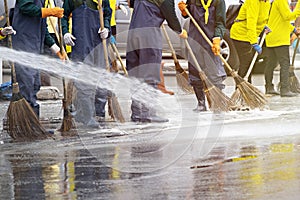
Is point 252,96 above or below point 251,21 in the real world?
below

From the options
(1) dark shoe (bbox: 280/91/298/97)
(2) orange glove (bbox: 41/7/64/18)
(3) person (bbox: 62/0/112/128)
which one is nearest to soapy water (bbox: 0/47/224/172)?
(3) person (bbox: 62/0/112/128)

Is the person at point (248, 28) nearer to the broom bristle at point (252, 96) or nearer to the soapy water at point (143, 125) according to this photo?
the broom bristle at point (252, 96)

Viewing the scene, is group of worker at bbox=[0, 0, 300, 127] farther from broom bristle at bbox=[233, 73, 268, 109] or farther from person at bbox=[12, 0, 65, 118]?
broom bristle at bbox=[233, 73, 268, 109]

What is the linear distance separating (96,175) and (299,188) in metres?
1.41

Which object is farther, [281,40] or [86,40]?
[281,40]

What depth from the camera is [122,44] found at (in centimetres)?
1320

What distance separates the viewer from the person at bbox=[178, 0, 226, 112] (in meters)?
9.68

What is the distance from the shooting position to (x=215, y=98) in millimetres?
9477

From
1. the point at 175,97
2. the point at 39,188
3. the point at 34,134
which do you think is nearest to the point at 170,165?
the point at 39,188

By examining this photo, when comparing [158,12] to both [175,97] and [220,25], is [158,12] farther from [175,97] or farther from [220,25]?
[175,97]

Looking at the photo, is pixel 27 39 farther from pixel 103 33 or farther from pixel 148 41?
pixel 148 41

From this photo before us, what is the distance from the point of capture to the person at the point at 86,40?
27.6 feet

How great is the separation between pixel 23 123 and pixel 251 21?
425cm

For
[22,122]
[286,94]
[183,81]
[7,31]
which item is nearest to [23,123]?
[22,122]
